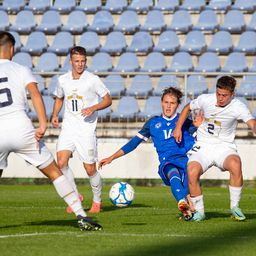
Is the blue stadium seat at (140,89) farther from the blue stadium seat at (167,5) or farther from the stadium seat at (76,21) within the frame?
the stadium seat at (76,21)

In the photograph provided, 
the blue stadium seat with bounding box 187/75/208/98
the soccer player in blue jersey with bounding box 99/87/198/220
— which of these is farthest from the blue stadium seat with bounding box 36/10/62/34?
the soccer player in blue jersey with bounding box 99/87/198/220

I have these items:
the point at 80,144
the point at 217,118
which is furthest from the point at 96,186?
the point at 217,118

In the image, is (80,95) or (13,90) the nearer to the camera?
(13,90)

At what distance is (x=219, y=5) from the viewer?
22875mm

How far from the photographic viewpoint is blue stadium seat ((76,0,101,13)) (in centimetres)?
2370

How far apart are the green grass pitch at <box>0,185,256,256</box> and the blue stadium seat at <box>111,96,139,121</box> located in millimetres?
4357

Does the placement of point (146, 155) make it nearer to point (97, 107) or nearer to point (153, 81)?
point (153, 81)

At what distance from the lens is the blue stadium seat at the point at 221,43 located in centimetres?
2167

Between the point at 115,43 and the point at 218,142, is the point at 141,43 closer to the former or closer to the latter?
the point at 115,43

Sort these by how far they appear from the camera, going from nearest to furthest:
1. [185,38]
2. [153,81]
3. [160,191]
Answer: [160,191], [153,81], [185,38]

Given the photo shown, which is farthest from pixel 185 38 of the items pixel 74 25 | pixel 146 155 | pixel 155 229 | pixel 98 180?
pixel 155 229

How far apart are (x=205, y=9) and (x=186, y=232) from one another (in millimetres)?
14113

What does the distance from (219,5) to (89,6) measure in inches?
133

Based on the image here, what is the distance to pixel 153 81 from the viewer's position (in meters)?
20.6
